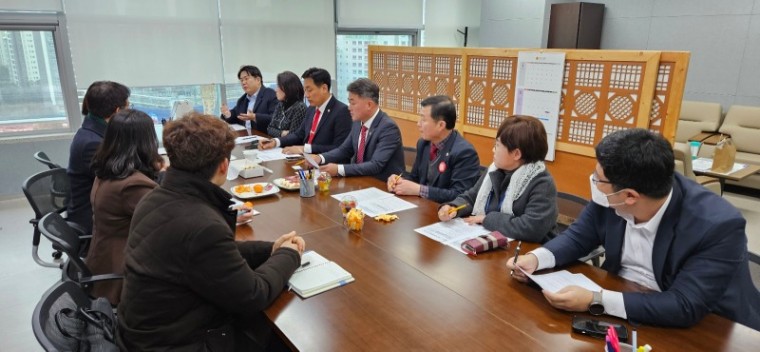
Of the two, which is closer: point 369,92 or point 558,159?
point 369,92

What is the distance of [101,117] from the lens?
2.70 meters

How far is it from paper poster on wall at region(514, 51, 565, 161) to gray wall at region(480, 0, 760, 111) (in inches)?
139

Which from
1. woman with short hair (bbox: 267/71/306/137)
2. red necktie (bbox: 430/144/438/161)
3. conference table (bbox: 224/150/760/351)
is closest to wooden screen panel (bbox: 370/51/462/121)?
woman with short hair (bbox: 267/71/306/137)

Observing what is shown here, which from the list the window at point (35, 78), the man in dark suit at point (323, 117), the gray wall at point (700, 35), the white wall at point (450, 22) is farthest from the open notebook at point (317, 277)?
the white wall at point (450, 22)

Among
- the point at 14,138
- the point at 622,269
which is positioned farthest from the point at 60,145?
the point at 622,269

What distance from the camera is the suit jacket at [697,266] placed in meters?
1.40

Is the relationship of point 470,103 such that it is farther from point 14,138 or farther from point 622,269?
point 14,138

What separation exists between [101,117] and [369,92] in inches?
65.6

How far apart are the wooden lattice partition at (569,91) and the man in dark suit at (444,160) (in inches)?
44.7

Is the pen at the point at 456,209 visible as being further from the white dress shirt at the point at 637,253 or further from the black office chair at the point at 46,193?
the black office chair at the point at 46,193

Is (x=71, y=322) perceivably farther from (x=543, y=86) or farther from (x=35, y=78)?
(x=35, y=78)

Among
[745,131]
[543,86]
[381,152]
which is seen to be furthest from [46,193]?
[745,131]

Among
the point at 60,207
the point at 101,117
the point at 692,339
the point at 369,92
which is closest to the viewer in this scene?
the point at 692,339

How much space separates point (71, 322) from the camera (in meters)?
1.36
